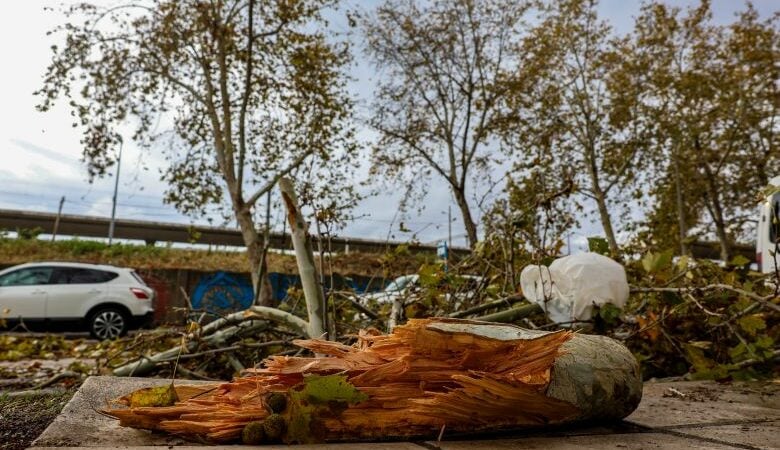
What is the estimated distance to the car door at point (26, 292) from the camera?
44.6 ft

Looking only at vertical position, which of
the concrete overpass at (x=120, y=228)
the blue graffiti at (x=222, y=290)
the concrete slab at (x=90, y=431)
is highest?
the concrete overpass at (x=120, y=228)

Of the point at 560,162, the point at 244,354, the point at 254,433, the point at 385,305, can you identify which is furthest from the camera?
the point at 560,162

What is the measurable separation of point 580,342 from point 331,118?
13.3 meters

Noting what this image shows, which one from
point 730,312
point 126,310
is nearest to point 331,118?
point 126,310

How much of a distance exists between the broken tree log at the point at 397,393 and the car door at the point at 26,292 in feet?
46.8

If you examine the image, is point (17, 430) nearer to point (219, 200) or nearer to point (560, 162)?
point (219, 200)

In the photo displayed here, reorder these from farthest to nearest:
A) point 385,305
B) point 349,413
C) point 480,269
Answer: point 480,269 → point 385,305 → point 349,413

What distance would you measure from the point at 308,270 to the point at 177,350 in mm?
1301

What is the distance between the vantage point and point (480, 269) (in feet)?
16.6

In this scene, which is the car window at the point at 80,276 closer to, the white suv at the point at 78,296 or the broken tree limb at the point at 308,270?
the white suv at the point at 78,296

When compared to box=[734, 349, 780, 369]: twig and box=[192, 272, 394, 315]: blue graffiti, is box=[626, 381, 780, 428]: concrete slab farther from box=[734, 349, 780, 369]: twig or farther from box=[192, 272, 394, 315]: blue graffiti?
box=[192, 272, 394, 315]: blue graffiti

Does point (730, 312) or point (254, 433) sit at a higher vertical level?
point (730, 312)

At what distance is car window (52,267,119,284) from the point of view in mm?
14102

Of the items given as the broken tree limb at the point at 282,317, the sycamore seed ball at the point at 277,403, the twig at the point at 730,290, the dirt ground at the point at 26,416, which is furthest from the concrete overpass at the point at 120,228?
the sycamore seed ball at the point at 277,403
